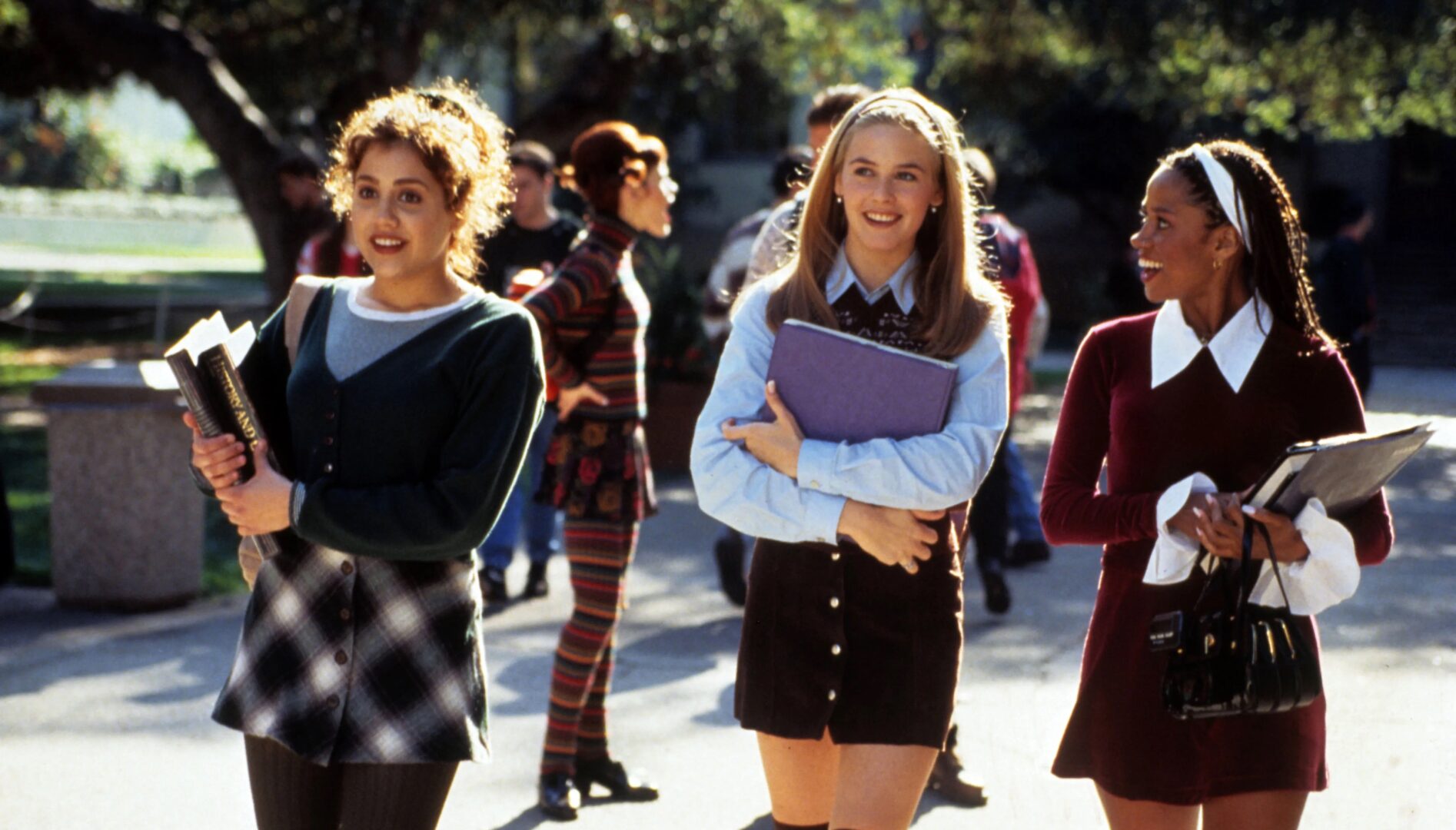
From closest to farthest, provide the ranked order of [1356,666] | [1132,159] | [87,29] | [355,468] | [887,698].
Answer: [355,468] < [887,698] < [1356,666] < [87,29] < [1132,159]

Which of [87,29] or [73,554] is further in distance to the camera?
[87,29]

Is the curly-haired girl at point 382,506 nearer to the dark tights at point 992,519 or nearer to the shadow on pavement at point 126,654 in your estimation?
the shadow on pavement at point 126,654

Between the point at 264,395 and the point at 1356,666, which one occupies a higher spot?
the point at 264,395

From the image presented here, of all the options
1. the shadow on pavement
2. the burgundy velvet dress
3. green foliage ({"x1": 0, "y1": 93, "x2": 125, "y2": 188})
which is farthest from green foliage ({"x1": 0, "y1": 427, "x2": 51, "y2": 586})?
green foliage ({"x1": 0, "y1": 93, "x2": 125, "y2": 188})

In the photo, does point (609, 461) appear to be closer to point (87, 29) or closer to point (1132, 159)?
point (87, 29)

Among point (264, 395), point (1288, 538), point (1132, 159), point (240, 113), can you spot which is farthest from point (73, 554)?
point (1132, 159)

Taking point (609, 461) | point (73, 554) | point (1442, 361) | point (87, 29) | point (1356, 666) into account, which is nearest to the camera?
point (609, 461)

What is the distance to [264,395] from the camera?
3.10 meters

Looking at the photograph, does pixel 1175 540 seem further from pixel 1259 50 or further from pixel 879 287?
pixel 1259 50

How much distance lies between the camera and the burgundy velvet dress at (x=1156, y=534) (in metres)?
3.12

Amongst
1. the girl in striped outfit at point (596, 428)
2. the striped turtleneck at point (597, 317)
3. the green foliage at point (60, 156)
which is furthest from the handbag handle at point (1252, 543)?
the green foliage at point (60, 156)

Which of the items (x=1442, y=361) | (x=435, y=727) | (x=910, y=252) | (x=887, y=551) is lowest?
(x=1442, y=361)

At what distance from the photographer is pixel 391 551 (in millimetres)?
2893

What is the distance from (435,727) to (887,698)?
2.66 ft
